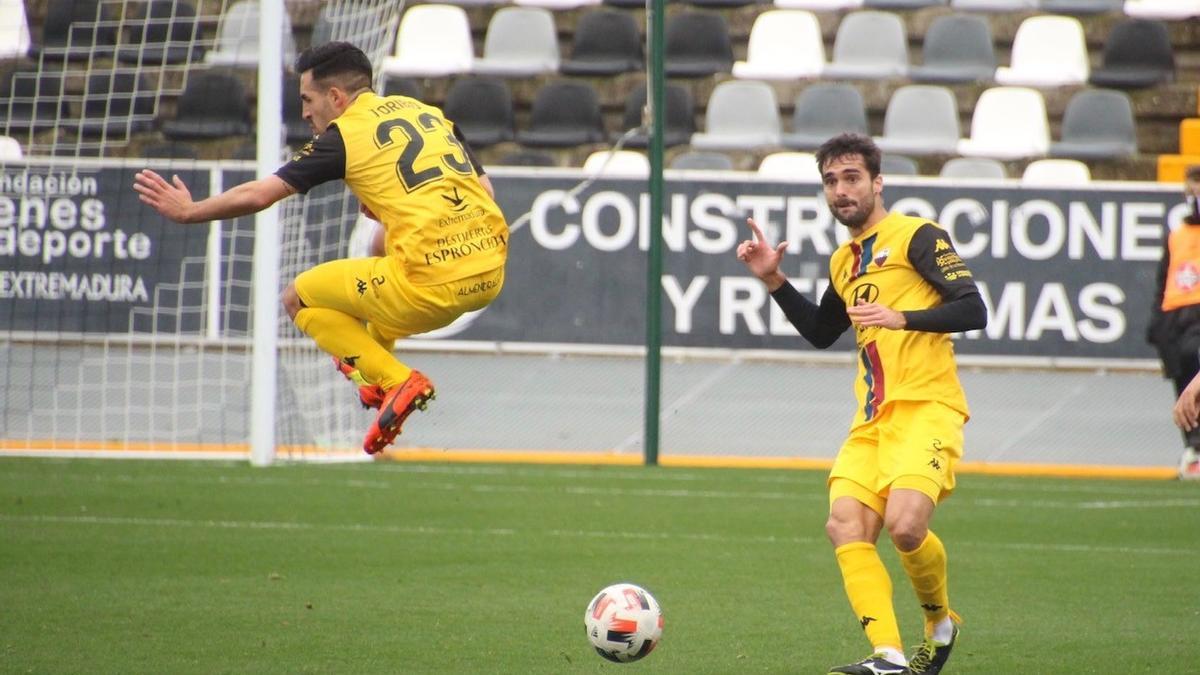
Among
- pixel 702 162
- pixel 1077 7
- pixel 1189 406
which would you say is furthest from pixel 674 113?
pixel 1189 406

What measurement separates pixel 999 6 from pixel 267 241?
11290 mm

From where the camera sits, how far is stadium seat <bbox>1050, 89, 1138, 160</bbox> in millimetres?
18516

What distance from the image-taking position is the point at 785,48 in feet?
65.9

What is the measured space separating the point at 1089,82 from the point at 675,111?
15.5 feet

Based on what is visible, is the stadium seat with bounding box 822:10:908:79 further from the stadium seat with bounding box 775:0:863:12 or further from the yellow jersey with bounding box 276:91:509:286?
the yellow jersey with bounding box 276:91:509:286

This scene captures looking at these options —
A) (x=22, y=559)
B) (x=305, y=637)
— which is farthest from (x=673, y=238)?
(x=305, y=637)

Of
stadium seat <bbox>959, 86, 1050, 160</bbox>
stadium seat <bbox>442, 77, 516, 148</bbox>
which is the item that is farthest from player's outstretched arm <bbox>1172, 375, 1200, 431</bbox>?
stadium seat <bbox>442, 77, 516, 148</bbox>

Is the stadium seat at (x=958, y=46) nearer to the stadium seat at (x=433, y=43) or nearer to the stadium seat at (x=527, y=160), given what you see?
the stadium seat at (x=527, y=160)

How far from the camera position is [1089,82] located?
19.7 m

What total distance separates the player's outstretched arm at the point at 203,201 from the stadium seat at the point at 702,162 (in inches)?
464

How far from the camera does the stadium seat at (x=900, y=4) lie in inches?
813

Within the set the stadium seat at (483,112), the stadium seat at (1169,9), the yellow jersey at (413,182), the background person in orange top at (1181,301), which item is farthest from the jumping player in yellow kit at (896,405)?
the stadium seat at (1169,9)

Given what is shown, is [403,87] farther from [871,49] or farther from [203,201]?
[203,201]

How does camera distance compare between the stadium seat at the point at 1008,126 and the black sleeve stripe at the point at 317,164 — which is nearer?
the black sleeve stripe at the point at 317,164
